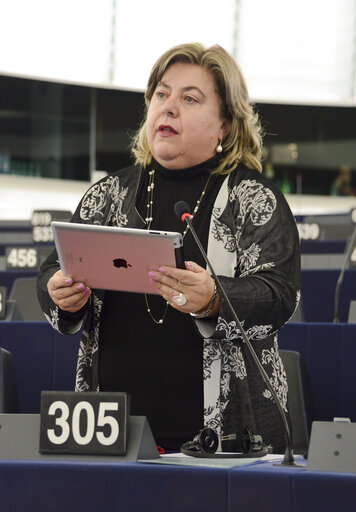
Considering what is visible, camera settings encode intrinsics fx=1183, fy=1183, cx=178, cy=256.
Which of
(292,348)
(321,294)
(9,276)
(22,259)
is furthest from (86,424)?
(22,259)

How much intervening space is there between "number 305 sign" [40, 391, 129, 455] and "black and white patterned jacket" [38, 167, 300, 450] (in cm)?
39

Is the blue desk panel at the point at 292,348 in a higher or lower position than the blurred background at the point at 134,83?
lower

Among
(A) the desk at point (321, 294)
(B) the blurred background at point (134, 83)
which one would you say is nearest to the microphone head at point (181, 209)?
(A) the desk at point (321, 294)

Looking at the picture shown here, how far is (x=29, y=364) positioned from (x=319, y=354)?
1.00 meters

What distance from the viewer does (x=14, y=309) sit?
15.3 feet

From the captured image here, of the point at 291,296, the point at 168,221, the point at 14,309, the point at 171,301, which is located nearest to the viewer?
the point at 171,301

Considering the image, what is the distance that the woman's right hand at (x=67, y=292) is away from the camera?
7.45 ft

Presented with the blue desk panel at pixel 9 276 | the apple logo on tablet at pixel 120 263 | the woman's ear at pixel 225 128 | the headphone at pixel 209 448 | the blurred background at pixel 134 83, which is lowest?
the headphone at pixel 209 448

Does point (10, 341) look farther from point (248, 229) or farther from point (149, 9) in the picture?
point (149, 9)

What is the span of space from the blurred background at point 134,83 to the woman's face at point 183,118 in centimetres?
1232

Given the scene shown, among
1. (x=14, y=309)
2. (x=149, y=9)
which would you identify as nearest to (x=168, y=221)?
(x=14, y=309)

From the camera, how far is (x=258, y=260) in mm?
2348

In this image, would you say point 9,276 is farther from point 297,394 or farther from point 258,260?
point 258,260

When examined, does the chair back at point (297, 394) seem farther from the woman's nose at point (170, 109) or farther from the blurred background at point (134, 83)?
the blurred background at point (134, 83)
